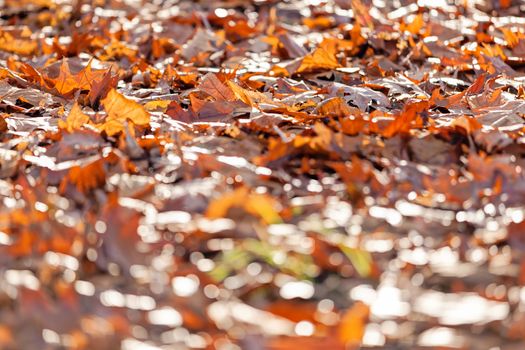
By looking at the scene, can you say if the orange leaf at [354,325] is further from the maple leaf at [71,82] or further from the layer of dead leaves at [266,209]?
the maple leaf at [71,82]

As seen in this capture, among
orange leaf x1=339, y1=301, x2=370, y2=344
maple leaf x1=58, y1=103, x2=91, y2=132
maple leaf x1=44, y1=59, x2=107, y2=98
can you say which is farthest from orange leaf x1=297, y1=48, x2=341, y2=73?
orange leaf x1=339, y1=301, x2=370, y2=344

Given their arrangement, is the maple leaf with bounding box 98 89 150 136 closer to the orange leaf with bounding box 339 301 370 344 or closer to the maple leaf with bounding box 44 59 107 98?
the maple leaf with bounding box 44 59 107 98

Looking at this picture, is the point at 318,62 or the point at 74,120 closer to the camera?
the point at 74,120

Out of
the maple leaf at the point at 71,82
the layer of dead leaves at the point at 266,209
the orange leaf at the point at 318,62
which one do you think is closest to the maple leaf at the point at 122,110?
the layer of dead leaves at the point at 266,209

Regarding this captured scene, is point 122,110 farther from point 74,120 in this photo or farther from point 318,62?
point 318,62

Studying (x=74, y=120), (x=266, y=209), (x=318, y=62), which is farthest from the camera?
(x=318, y=62)

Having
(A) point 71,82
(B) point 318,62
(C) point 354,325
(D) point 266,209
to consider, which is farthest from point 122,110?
(C) point 354,325

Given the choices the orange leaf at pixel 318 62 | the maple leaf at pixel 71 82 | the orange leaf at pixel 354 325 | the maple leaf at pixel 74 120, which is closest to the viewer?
the orange leaf at pixel 354 325

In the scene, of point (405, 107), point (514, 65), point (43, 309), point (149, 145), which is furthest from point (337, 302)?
point (514, 65)
